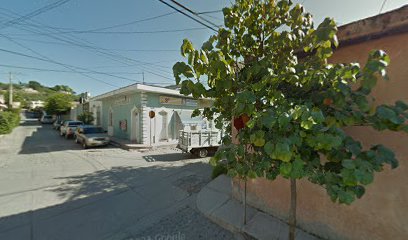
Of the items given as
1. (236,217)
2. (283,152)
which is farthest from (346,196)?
(236,217)

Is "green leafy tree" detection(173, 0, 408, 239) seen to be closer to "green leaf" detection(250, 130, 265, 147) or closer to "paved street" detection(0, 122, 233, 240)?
"green leaf" detection(250, 130, 265, 147)

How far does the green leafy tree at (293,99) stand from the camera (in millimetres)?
1612

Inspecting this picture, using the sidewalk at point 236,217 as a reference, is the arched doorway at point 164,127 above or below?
above

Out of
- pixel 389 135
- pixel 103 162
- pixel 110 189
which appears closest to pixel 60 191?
pixel 110 189

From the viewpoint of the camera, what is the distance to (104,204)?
4887mm

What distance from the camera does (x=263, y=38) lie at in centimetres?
263

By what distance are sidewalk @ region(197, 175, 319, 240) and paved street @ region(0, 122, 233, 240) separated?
20cm

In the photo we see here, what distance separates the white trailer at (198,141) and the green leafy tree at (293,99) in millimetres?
7205

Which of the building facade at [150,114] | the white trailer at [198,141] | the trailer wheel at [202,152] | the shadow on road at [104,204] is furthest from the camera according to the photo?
the building facade at [150,114]

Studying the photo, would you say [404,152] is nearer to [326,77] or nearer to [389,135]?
[389,135]

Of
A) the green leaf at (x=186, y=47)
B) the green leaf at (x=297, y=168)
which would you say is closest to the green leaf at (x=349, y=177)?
the green leaf at (x=297, y=168)

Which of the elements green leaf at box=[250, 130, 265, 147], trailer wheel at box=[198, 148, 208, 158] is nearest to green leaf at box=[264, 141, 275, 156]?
green leaf at box=[250, 130, 265, 147]

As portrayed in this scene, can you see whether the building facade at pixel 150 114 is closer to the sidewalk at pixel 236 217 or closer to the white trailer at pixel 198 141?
the white trailer at pixel 198 141

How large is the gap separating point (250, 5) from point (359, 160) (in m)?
2.21
